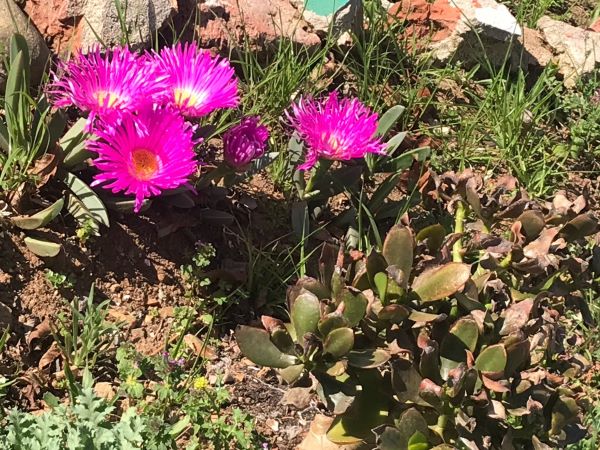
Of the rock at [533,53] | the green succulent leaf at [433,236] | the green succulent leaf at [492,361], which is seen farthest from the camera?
the rock at [533,53]

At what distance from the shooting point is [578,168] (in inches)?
133

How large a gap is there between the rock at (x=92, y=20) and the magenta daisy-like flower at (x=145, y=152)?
0.61 m

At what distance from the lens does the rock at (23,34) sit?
7.95ft

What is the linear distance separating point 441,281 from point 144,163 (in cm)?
82

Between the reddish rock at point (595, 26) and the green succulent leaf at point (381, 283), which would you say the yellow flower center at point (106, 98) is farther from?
the reddish rock at point (595, 26)

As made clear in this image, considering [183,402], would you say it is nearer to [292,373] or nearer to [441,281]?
[292,373]

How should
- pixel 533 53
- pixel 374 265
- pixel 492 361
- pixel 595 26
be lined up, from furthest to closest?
1. pixel 595 26
2. pixel 533 53
3. pixel 374 265
4. pixel 492 361

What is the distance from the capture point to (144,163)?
2.12 m

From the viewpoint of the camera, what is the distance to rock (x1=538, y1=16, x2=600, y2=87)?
3.64 meters

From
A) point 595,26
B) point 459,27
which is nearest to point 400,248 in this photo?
point 459,27

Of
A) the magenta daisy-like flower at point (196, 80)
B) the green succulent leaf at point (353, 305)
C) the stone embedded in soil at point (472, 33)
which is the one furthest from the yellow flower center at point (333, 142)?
the stone embedded in soil at point (472, 33)

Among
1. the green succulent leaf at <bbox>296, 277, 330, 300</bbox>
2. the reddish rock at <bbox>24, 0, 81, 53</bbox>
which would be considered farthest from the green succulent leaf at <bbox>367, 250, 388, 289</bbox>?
the reddish rock at <bbox>24, 0, 81, 53</bbox>

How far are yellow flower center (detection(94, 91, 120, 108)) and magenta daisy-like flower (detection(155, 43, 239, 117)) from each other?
15 cm

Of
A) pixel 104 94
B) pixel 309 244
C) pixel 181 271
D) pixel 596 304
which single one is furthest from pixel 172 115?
pixel 596 304
